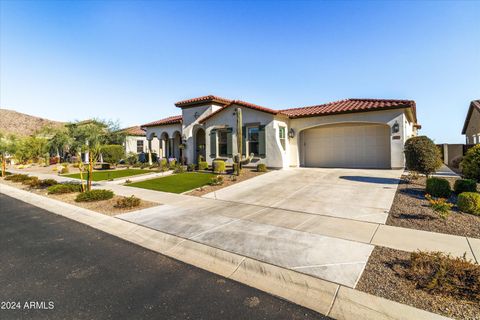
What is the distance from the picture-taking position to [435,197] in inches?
334

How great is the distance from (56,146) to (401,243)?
1636 inches

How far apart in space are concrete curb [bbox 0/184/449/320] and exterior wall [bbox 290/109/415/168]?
14.2 metres

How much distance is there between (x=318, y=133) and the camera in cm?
1822

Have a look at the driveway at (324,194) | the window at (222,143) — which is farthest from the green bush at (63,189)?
the window at (222,143)

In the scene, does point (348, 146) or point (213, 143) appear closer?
point (348, 146)

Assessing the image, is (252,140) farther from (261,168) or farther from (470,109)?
(470,109)

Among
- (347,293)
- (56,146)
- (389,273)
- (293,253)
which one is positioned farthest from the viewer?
(56,146)

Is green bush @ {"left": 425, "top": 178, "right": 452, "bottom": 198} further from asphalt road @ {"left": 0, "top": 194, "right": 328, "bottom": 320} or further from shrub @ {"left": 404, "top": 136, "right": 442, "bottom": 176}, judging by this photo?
asphalt road @ {"left": 0, "top": 194, "right": 328, "bottom": 320}

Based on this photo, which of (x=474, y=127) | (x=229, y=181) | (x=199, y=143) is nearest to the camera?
(x=229, y=181)

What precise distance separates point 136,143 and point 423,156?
1217 inches

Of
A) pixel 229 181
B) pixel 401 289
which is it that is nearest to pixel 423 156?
pixel 401 289

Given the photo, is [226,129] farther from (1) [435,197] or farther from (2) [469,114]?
(2) [469,114]

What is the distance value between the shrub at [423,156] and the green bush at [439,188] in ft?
5.31

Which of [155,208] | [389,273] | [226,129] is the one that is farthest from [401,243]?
[226,129]
